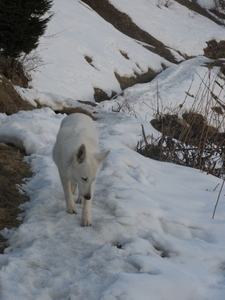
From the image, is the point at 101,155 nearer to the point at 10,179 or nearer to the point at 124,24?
the point at 10,179

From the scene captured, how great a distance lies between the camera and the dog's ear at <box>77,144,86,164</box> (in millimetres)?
4936

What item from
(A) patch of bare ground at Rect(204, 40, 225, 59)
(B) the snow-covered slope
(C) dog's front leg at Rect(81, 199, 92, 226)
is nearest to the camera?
(C) dog's front leg at Rect(81, 199, 92, 226)

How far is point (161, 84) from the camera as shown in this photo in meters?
22.8

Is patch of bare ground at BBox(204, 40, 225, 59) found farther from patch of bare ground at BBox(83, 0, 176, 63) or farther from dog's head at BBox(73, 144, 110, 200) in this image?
dog's head at BBox(73, 144, 110, 200)

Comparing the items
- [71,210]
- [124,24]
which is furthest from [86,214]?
[124,24]

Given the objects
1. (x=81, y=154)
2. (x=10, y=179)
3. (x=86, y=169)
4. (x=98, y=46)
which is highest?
(x=81, y=154)

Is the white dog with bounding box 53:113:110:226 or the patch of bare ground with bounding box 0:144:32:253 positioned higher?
the white dog with bounding box 53:113:110:226

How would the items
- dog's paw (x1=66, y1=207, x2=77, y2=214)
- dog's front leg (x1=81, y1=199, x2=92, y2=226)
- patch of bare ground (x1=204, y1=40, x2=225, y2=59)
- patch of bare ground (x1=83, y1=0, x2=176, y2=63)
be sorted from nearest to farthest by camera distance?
dog's front leg (x1=81, y1=199, x2=92, y2=226), dog's paw (x1=66, y1=207, x2=77, y2=214), patch of bare ground (x1=83, y1=0, x2=176, y2=63), patch of bare ground (x1=204, y1=40, x2=225, y2=59)

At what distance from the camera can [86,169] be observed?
5023mm

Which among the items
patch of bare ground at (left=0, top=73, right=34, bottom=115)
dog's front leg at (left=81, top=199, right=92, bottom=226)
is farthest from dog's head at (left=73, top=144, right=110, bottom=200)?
patch of bare ground at (left=0, top=73, right=34, bottom=115)

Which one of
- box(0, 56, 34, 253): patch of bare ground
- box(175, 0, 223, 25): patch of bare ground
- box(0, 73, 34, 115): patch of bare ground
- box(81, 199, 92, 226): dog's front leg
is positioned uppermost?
box(175, 0, 223, 25): patch of bare ground

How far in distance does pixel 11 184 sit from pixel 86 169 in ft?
4.43

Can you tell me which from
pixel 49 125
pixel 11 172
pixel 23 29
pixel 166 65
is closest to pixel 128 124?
pixel 49 125

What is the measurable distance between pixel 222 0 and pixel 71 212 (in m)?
51.5
